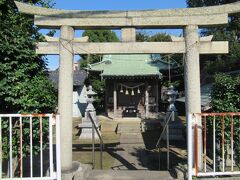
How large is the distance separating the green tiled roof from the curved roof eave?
15.0 metres

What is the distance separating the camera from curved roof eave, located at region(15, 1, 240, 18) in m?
7.31

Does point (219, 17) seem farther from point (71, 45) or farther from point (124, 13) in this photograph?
point (71, 45)

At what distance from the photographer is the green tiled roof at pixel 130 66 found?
74.6 feet

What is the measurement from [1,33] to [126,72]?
16678 millimetres

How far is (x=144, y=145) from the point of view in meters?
15.2

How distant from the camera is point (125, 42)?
7.55 metres

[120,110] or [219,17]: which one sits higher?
[219,17]

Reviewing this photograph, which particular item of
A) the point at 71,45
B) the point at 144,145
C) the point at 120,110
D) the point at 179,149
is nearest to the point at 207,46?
the point at 71,45

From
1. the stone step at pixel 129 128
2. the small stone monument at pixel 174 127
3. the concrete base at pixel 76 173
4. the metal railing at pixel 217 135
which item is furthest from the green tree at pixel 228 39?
the concrete base at pixel 76 173

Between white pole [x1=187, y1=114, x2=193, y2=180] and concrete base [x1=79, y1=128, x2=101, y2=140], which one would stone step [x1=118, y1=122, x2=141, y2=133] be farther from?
white pole [x1=187, y1=114, x2=193, y2=180]

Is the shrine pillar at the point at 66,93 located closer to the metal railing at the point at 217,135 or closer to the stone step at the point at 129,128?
the metal railing at the point at 217,135

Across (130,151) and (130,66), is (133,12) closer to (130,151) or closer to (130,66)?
(130,151)

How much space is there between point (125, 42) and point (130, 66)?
16667 mm

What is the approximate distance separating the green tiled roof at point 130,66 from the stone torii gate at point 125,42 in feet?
48.9
